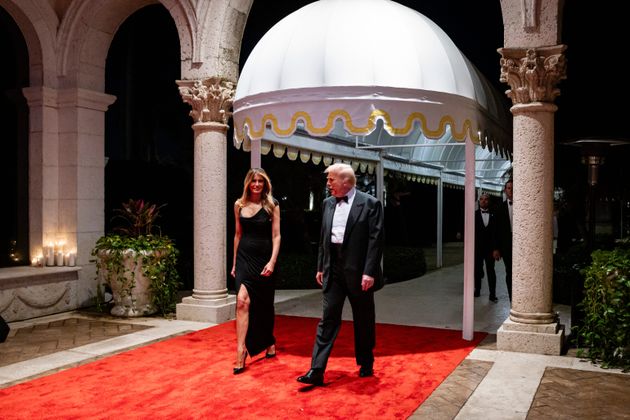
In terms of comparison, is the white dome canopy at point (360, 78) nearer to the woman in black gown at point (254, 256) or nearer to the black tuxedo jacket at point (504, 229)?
the woman in black gown at point (254, 256)

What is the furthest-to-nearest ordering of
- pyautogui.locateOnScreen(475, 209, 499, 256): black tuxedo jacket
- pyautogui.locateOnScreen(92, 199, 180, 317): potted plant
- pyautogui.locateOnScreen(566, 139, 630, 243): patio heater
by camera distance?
1. pyautogui.locateOnScreen(475, 209, 499, 256): black tuxedo jacket
2. pyautogui.locateOnScreen(92, 199, 180, 317): potted plant
3. pyautogui.locateOnScreen(566, 139, 630, 243): patio heater

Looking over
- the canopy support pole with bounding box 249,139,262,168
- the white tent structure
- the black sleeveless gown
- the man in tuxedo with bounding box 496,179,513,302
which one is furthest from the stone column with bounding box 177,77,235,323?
the man in tuxedo with bounding box 496,179,513,302

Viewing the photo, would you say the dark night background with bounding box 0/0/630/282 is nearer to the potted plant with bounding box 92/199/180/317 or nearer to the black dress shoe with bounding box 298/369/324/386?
the potted plant with bounding box 92/199/180/317

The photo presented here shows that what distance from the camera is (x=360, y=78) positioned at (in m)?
5.94

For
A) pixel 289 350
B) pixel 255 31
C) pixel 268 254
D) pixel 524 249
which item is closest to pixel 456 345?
pixel 524 249

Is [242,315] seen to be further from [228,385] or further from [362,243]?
[362,243]

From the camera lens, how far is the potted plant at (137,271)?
800 centimetres

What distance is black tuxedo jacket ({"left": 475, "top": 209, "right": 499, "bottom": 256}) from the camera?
9.29 metres

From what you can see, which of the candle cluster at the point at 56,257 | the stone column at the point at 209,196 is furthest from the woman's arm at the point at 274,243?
the candle cluster at the point at 56,257

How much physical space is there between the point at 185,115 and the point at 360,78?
10836mm

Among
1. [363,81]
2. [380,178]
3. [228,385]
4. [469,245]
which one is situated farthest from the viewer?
[380,178]

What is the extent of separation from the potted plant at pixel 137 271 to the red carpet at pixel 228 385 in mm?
1609

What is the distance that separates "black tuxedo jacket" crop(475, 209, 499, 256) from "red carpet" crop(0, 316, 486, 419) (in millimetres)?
3083

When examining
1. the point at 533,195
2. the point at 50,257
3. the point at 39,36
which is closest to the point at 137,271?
the point at 50,257
